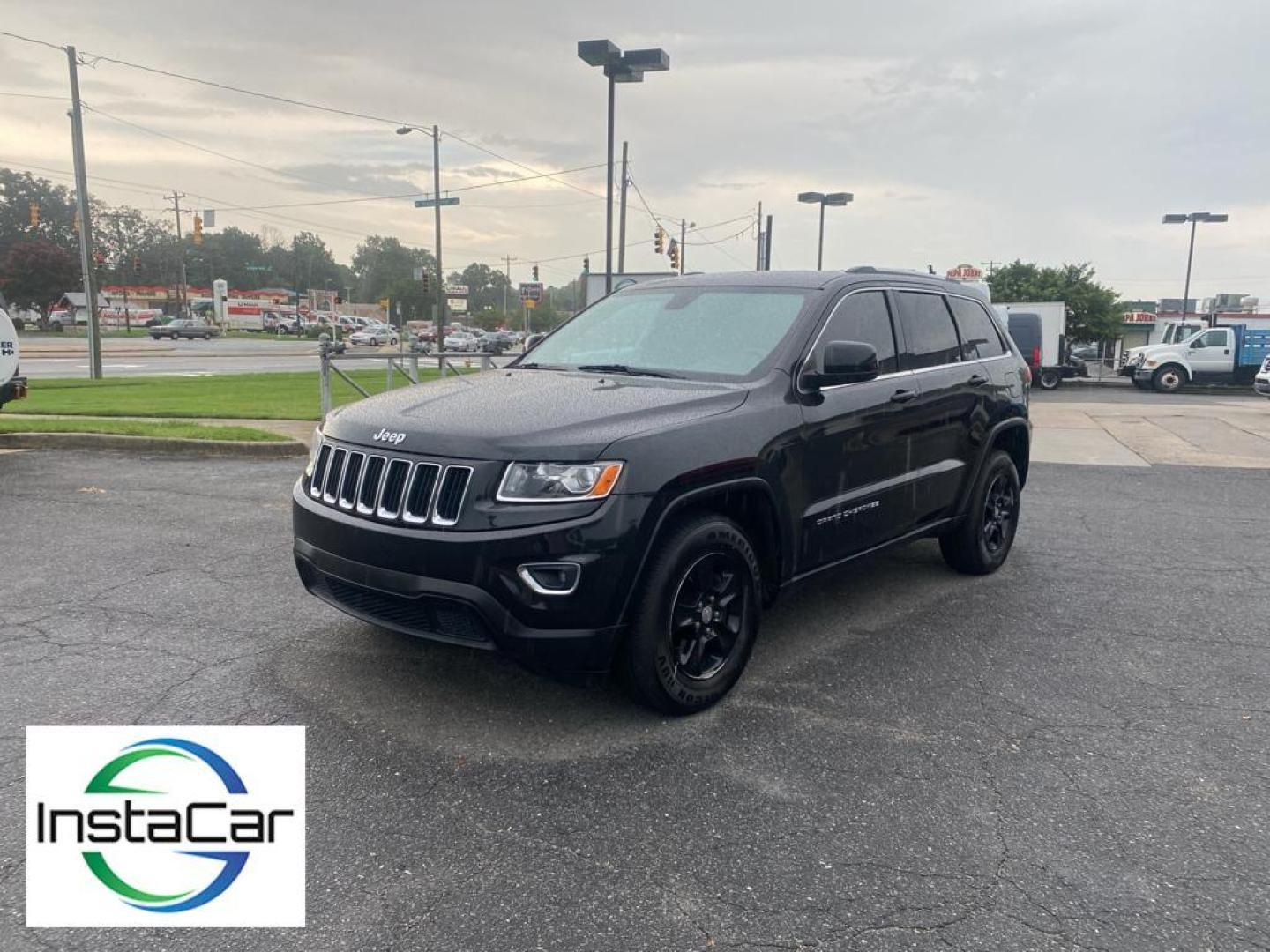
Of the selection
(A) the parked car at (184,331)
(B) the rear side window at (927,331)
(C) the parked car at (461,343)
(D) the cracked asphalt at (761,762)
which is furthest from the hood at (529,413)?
(A) the parked car at (184,331)

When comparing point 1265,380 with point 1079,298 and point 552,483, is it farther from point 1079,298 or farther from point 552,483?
point 552,483

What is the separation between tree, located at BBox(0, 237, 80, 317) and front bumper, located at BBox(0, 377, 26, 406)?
75098mm

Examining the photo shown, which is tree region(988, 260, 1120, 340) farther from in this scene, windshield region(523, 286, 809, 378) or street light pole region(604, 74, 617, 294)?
windshield region(523, 286, 809, 378)

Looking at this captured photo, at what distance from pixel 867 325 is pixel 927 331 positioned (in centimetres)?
69

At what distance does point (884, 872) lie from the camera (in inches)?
110

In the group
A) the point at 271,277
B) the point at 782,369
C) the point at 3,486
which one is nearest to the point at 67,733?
the point at 782,369

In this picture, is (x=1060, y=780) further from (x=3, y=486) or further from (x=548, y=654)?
(x=3, y=486)

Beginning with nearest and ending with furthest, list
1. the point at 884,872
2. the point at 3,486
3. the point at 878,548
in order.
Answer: the point at 884,872 → the point at 878,548 → the point at 3,486

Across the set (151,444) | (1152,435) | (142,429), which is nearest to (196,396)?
(142,429)

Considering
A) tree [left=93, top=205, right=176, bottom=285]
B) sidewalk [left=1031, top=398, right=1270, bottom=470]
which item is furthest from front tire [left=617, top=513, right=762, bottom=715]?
tree [left=93, top=205, right=176, bottom=285]

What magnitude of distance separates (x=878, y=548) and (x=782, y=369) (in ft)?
4.09

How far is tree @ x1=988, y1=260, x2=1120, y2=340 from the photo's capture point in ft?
138

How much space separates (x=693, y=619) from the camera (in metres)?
3.77

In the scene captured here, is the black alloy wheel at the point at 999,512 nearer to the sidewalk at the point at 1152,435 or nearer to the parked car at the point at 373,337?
the sidewalk at the point at 1152,435
